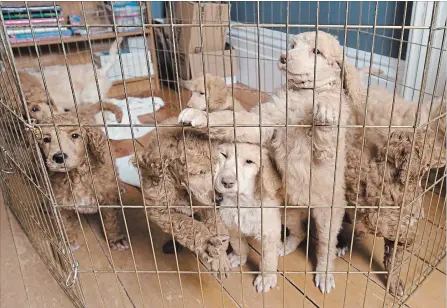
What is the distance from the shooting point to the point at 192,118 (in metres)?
1.04

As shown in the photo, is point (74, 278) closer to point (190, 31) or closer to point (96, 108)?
point (96, 108)

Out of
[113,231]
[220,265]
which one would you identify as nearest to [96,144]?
[113,231]

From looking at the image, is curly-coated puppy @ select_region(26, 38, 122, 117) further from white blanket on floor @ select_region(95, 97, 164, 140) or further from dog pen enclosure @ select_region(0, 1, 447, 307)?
dog pen enclosure @ select_region(0, 1, 447, 307)

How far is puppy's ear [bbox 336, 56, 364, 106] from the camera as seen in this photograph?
134cm

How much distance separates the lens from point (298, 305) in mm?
1309

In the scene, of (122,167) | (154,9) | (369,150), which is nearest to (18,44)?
(154,9)

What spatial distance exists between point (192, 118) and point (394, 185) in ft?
2.06

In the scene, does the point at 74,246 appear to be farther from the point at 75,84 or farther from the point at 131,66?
the point at 131,66

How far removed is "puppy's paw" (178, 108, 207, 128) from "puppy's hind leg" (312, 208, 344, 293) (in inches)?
20.8

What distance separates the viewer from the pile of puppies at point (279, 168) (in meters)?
1.16

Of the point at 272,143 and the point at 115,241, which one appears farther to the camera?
the point at 115,241

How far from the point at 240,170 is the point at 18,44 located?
2365 mm

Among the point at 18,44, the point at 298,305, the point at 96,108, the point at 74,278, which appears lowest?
the point at 298,305

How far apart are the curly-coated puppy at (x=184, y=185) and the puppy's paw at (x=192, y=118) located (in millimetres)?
98
